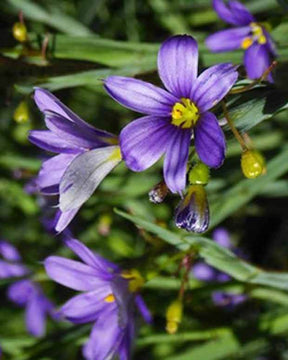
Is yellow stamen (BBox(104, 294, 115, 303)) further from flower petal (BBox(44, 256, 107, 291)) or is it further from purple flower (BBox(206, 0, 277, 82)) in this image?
purple flower (BBox(206, 0, 277, 82))

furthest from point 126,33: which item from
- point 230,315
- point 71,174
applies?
point 71,174

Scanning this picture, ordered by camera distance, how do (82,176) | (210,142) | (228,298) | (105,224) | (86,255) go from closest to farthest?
1. (210,142)
2. (82,176)
3. (86,255)
4. (228,298)
5. (105,224)

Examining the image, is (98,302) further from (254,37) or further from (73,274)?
(254,37)

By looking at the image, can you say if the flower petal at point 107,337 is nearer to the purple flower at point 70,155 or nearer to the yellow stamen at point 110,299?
→ the yellow stamen at point 110,299

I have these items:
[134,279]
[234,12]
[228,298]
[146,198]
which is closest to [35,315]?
[146,198]

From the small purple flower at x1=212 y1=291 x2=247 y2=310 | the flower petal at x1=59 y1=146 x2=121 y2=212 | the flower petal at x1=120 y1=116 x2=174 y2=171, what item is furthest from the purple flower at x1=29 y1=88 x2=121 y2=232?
the small purple flower at x1=212 y1=291 x2=247 y2=310

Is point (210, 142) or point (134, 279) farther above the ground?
point (210, 142)

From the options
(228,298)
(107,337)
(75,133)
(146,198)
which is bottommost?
(228,298)
